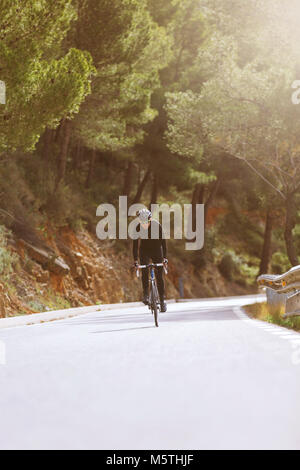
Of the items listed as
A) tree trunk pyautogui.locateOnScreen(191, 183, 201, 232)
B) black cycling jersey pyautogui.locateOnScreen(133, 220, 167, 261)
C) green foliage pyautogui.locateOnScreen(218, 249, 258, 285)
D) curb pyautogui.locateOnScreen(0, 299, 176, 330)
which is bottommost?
curb pyautogui.locateOnScreen(0, 299, 176, 330)

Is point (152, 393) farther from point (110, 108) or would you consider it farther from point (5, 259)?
point (110, 108)

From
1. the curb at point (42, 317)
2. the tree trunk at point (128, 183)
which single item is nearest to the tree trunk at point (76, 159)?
the tree trunk at point (128, 183)

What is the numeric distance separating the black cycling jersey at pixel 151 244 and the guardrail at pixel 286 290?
2.99m

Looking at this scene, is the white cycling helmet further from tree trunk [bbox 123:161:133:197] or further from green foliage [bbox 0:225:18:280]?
tree trunk [bbox 123:161:133:197]

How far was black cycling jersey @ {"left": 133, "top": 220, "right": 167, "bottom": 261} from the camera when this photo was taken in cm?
1546

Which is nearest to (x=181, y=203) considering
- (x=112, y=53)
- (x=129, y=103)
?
(x=129, y=103)

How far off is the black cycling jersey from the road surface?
278 centimetres

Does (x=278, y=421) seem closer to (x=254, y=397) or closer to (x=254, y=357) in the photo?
(x=254, y=397)

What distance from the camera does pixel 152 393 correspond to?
25.0ft

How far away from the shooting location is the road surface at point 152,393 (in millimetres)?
5793

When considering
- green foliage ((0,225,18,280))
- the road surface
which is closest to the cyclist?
the road surface
